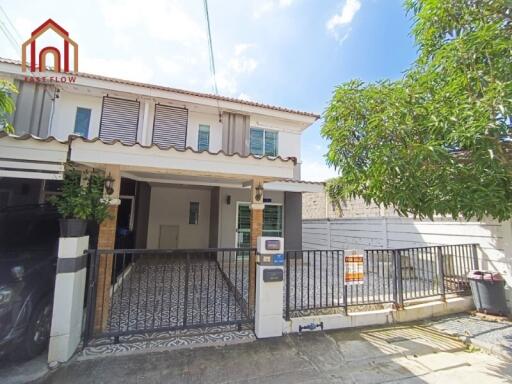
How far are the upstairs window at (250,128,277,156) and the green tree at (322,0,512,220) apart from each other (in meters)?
6.15

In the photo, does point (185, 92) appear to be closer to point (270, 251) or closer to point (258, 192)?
point (258, 192)

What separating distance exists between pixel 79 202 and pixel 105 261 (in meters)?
1.13

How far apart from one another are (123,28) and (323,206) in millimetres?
11584

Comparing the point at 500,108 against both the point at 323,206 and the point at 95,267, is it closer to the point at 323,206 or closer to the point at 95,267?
the point at 95,267

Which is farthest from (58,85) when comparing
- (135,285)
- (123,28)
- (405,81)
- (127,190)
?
(405,81)

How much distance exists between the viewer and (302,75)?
27.7 feet

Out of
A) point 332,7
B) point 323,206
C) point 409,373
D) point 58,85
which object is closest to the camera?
point 409,373

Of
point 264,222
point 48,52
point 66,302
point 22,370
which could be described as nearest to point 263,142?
point 264,222

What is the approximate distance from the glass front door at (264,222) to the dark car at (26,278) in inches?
257

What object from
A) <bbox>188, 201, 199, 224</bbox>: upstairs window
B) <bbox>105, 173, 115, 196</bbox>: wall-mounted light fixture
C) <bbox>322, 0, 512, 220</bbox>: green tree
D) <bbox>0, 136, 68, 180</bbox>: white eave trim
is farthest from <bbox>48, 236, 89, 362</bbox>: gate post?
<bbox>188, 201, 199, 224</bbox>: upstairs window

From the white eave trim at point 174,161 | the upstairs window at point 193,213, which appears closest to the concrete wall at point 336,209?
the white eave trim at point 174,161

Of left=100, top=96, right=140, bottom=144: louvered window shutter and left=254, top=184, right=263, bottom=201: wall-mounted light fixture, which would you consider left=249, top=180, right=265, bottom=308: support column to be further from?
left=100, top=96, right=140, bottom=144: louvered window shutter

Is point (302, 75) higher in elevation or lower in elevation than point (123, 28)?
higher

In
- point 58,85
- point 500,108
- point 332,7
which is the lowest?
point 500,108
